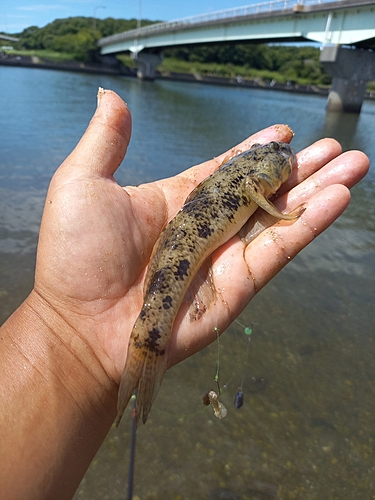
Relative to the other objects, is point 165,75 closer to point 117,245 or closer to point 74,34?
point 74,34

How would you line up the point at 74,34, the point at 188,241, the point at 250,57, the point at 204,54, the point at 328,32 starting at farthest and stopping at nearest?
the point at 204,54
the point at 250,57
the point at 74,34
the point at 328,32
the point at 188,241

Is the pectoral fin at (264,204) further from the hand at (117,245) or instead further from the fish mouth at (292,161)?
the fish mouth at (292,161)

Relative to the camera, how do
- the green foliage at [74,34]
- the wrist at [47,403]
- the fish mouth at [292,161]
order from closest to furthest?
the wrist at [47,403]
the fish mouth at [292,161]
the green foliage at [74,34]

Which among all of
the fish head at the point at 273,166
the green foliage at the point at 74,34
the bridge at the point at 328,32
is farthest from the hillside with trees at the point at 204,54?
the fish head at the point at 273,166

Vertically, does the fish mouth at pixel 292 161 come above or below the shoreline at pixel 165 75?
above

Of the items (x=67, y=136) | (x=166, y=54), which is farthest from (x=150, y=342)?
(x=166, y=54)

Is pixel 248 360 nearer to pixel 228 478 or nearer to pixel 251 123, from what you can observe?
pixel 228 478

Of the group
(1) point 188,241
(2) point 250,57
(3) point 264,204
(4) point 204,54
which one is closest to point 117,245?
(1) point 188,241
